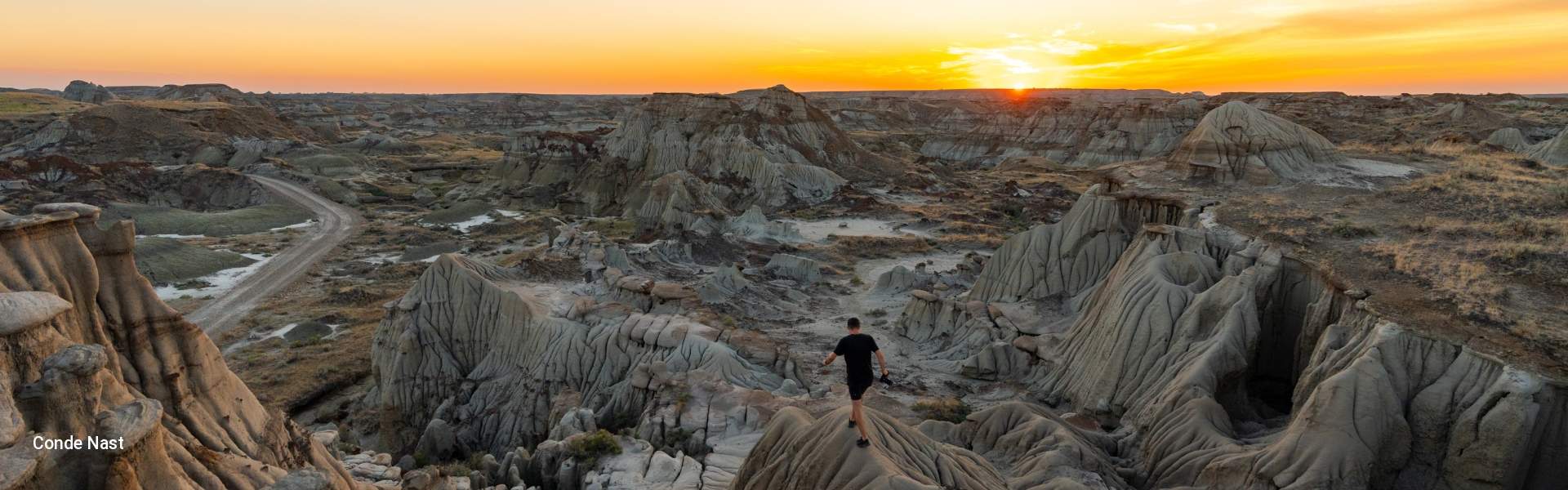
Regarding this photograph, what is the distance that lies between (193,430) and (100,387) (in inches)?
81.9

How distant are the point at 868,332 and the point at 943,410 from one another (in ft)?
30.3

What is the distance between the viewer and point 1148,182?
92.3 ft

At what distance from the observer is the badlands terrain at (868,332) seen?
34.3 ft

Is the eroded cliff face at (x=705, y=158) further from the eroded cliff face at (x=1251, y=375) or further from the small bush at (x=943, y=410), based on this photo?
the small bush at (x=943, y=410)

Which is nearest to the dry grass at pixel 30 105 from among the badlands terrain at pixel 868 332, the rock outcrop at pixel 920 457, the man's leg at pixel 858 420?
the badlands terrain at pixel 868 332

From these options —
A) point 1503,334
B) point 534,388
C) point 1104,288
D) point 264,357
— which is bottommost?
point 264,357

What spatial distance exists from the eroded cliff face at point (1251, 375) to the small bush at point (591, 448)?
10189mm

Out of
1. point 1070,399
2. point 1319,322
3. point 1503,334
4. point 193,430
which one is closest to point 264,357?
point 193,430

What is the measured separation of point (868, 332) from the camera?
91.1 ft

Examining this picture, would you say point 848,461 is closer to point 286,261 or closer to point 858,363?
point 858,363

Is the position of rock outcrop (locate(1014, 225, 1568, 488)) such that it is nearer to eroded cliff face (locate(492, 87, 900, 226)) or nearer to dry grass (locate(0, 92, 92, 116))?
eroded cliff face (locate(492, 87, 900, 226))

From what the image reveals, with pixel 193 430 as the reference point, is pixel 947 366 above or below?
below

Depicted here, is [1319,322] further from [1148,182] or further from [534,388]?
[534,388]

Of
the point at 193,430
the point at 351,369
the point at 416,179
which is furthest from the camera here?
the point at 416,179
